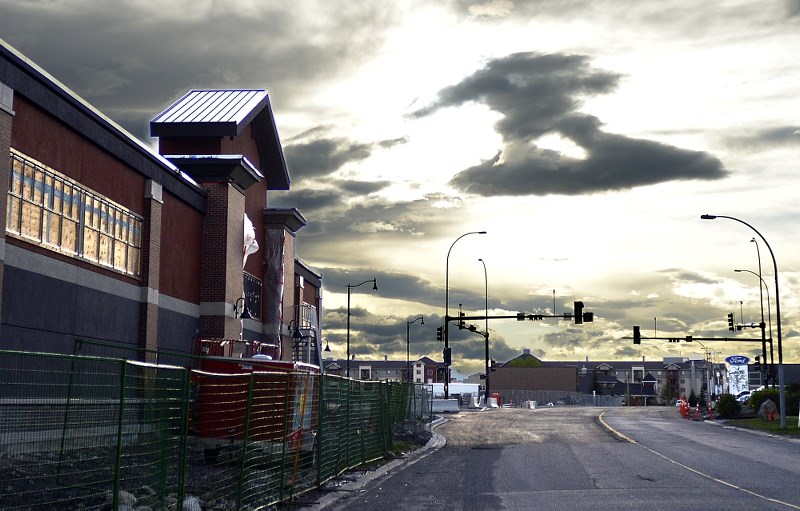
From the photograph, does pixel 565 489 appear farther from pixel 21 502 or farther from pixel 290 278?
pixel 290 278

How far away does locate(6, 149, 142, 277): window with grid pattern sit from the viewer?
2288cm

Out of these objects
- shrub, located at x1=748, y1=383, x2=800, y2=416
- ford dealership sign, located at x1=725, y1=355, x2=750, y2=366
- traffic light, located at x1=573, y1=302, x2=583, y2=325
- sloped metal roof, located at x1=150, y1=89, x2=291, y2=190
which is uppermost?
sloped metal roof, located at x1=150, y1=89, x2=291, y2=190

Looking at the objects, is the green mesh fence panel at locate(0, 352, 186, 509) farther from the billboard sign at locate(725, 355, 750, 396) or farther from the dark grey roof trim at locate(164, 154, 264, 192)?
the billboard sign at locate(725, 355, 750, 396)

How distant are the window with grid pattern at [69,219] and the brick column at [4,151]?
0.83 meters

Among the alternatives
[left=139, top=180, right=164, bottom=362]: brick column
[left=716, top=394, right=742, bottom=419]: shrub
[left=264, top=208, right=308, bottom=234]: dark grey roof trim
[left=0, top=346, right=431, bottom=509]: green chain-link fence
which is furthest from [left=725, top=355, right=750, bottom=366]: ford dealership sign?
[left=0, top=346, right=431, bottom=509]: green chain-link fence

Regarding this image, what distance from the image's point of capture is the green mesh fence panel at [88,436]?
8.39m

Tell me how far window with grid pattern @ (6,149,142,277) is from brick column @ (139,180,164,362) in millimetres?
263

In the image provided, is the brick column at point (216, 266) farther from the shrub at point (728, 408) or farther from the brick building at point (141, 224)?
the shrub at point (728, 408)

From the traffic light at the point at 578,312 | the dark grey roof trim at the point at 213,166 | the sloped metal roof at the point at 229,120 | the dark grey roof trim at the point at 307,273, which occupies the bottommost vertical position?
the traffic light at the point at 578,312

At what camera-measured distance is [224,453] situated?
48.6ft

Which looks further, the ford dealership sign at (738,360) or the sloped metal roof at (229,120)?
the ford dealership sign at (738,360)

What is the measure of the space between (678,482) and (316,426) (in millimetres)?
8077

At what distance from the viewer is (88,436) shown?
398 inches

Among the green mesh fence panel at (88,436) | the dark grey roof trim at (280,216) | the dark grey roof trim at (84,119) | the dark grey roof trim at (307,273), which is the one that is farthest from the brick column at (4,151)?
the dark grey roof trim at (307,273)
